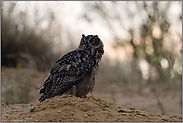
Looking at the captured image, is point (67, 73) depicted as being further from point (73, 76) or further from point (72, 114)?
point (72, 114)

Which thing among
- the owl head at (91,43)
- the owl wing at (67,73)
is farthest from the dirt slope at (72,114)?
the owl head at (91,43)

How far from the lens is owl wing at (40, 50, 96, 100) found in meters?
3.53

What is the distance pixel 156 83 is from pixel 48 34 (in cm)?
638

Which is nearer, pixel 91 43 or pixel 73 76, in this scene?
pixel 73 76

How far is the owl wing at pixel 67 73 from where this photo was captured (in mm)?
3531

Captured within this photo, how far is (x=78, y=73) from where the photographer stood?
356cm

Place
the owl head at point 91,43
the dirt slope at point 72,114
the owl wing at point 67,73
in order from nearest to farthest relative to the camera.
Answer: the dirt slope at point 72,114 → the owl wing at point 67,73 → the owl head at point 91,43

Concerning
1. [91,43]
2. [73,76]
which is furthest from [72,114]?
[91,43]

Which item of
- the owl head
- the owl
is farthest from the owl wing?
the owl head

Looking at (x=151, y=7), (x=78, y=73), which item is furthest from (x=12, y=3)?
(x=78, y=73)

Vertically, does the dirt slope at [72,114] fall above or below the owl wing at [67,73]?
below

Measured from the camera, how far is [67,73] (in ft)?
11.8

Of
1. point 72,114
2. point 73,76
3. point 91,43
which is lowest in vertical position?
point 72,114

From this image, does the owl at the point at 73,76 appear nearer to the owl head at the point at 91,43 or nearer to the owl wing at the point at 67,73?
the owl wing at the point at 67,73
